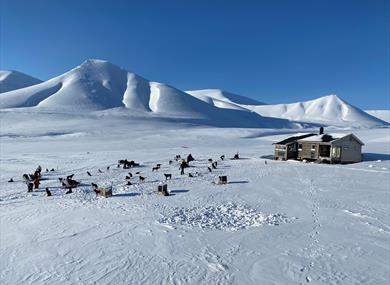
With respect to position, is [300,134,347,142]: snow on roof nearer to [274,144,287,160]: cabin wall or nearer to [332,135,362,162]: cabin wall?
[332,135,362,162]: cabin wall

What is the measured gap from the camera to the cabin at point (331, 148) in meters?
37.5

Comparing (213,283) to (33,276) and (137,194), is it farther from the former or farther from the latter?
(137,194)

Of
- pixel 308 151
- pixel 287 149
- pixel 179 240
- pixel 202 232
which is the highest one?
pixel 287 149

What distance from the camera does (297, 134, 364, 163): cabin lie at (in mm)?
37469

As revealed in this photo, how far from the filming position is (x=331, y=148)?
37469 mm

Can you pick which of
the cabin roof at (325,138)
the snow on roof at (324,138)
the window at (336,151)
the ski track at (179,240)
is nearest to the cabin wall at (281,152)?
the cabin roof at (325,138)

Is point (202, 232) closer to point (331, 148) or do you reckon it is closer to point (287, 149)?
point (331, 148)

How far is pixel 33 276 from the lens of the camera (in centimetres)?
1133

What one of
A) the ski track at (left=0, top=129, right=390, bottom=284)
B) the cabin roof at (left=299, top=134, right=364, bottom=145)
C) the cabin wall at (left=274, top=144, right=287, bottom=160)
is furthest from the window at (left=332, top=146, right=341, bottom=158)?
the ski track at (left=0, top=129, right=390, bottom=284)

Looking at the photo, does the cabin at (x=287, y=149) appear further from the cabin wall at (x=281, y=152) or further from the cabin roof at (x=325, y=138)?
the cabin roof at (x=325, y=138)

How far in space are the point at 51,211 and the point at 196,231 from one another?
8059 mm

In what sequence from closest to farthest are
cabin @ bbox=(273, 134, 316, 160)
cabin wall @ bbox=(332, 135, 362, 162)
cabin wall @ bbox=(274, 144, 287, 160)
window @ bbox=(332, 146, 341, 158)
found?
window @ bbox=(332, 146, 341, 158) → cabin wall @ bbox=(332, 135, 362, 162) → cabin @ bbox=(273, 134, 316, 160) → cabin wall @ bbox=(274, 144, 287, 160)

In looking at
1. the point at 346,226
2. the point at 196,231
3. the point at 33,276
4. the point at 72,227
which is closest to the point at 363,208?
the point at 346,226

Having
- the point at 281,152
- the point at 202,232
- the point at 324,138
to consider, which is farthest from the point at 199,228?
the point at 324,138
